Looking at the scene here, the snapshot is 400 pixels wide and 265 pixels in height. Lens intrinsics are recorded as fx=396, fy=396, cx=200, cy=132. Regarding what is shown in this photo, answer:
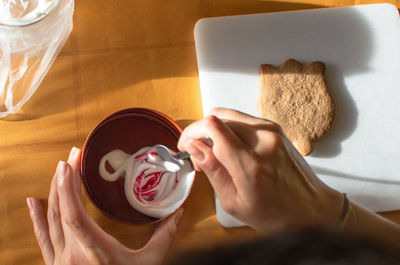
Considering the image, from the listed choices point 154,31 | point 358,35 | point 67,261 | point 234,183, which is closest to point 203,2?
point 154,31

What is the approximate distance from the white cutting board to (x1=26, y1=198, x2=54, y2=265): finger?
0.35 meters

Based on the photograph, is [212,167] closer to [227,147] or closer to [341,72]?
[227,147]

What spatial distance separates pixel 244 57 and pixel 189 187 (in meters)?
0.28

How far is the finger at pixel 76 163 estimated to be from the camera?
2.18ft

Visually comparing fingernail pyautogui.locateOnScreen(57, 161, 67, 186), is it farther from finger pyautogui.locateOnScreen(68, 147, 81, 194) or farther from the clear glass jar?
the clear glass jar

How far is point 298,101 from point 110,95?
13.9 inches

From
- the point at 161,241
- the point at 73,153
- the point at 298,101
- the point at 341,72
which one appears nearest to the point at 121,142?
the point at 73,153

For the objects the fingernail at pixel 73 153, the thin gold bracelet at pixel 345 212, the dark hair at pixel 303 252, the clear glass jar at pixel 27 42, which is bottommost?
the thin gold bracelet at pixel 345 212

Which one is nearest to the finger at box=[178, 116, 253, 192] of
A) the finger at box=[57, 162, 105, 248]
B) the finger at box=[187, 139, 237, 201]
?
the finger at box=[187, 139, 237, 201]

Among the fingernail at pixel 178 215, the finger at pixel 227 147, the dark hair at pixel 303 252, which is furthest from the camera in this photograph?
the fingernail at pixel 178 215

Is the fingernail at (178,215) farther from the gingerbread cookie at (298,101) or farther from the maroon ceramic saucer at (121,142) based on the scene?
the gingerbread cookie at (298,101)

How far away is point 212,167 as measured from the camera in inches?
20.5

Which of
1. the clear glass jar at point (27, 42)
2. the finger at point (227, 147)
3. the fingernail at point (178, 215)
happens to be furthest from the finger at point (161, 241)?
the clear glass jar at point (27, 42)

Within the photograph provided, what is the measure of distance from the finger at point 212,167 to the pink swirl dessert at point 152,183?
11 centimetres
